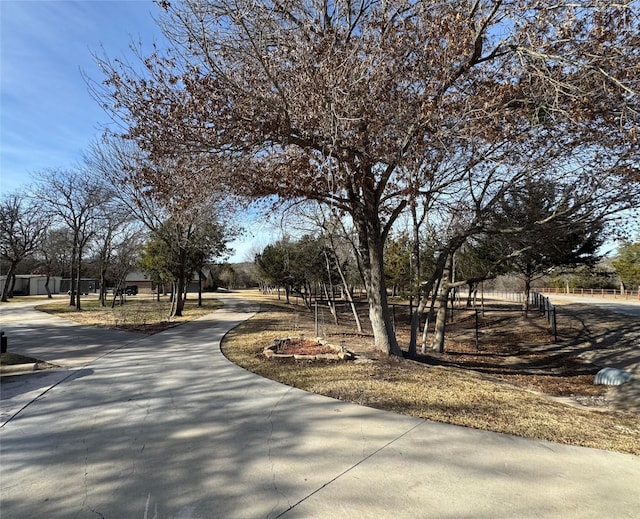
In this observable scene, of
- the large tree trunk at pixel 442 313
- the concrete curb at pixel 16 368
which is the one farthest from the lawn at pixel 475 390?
the concrete curb at pixel 16 368

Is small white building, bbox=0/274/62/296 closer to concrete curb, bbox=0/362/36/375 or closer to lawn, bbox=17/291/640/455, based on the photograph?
lawn, bbox=17/291/640/455

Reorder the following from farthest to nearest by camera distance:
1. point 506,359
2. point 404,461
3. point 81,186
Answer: point 81,186, point 506,359, point 404,461

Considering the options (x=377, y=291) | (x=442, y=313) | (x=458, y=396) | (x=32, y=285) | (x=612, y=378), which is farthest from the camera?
(x=32, y=285)

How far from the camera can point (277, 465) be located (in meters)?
3.57

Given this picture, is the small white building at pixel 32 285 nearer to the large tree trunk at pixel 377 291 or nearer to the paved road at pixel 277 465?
the large tree trunk at pixel 377 291

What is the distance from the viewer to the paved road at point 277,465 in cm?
295

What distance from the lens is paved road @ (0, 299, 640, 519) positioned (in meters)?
2.95

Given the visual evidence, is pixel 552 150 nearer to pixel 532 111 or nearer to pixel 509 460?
pixel 532 111

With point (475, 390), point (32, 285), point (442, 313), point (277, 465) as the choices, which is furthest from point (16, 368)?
point (32, 285)

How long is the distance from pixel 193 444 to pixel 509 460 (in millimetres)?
2879

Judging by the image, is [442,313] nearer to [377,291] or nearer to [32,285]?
[377,291]

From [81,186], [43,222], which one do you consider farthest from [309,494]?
[43,222]

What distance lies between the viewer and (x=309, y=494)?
10.2 feet

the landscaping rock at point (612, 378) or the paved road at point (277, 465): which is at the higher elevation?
the paved road at point (277, 465)
